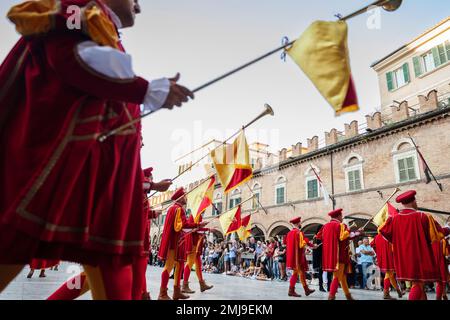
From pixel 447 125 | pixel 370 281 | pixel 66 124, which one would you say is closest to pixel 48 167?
pixel 66 124

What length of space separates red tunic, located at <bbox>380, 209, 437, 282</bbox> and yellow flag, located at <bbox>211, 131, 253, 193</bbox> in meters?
3.33

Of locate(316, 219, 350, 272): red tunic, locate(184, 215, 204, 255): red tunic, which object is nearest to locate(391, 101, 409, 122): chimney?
locate(316, 219, 350, 272): red tunic

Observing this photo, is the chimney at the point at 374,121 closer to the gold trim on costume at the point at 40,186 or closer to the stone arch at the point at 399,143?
the stone arch at the point at 399,143

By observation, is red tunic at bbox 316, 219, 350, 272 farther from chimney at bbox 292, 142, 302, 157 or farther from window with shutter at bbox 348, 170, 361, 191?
chimney at bbox 292, 142, 302, 157

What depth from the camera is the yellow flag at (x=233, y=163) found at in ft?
20.5

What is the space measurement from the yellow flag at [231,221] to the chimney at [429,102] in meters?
14.5

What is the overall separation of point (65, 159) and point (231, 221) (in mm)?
11579

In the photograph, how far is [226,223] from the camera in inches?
515

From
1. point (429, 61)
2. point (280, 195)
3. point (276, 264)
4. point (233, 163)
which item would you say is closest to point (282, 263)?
point (276, 264)

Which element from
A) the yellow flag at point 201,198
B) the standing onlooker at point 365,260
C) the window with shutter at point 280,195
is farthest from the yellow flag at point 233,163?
the window with shutter at point 280,195

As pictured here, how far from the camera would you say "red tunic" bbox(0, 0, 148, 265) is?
5.16 feet

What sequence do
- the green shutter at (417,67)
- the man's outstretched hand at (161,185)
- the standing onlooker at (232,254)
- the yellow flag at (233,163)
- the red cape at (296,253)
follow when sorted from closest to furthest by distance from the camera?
1. the man's outstretched hand at (161,185)
2. the yellow flag at (233,163)
3. the red cape at (296,253)
4. the standing onlooker at (232,254)
5. the green shutter at (417,67)

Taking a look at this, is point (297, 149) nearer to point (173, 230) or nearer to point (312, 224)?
point (312, 224)
